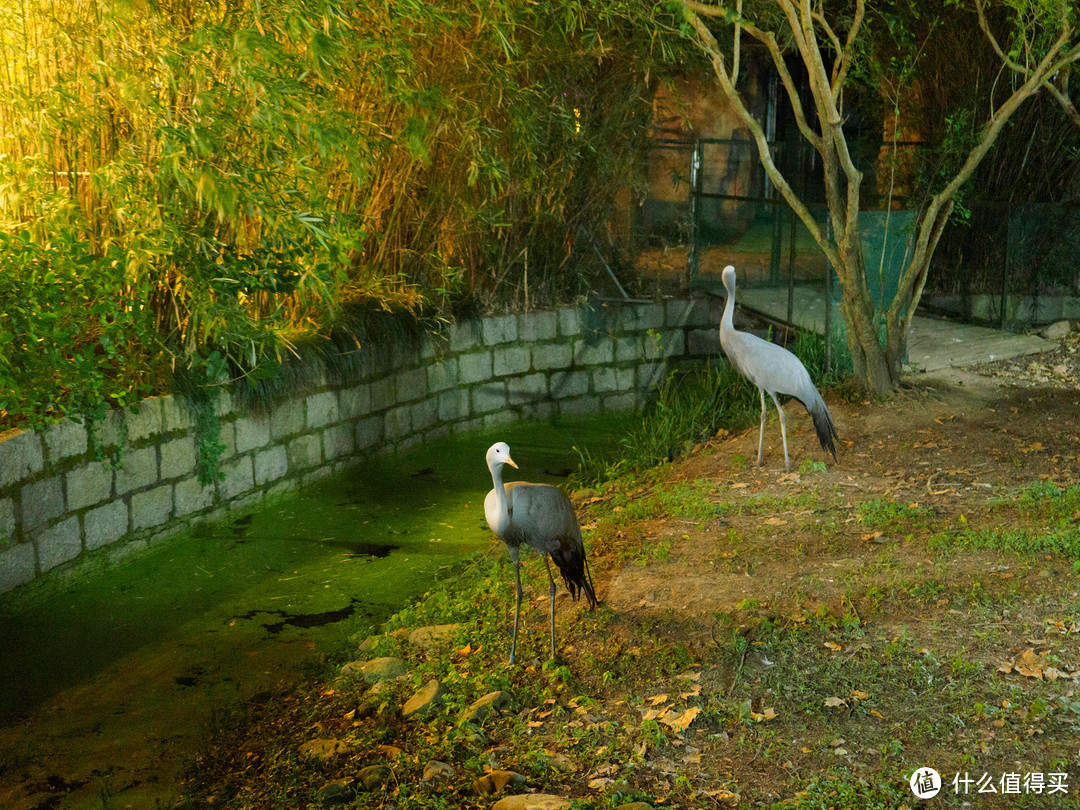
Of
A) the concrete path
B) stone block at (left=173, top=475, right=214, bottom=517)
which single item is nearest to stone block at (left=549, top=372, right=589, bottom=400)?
the concrete path

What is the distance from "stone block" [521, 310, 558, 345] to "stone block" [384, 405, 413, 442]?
1.35 m

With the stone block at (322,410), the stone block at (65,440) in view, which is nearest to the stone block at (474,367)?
the stone block at (322,410)

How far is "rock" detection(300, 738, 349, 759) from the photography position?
3.76m

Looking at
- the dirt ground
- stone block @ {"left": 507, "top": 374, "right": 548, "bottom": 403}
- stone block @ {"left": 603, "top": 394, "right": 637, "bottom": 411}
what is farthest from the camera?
stone block @ {"left": 603, "top": 394, "right": 637, "bottom": 411}

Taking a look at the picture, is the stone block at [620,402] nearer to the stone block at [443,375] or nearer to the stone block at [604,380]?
the stone block at [604,380]

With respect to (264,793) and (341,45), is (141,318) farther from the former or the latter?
(264,793)

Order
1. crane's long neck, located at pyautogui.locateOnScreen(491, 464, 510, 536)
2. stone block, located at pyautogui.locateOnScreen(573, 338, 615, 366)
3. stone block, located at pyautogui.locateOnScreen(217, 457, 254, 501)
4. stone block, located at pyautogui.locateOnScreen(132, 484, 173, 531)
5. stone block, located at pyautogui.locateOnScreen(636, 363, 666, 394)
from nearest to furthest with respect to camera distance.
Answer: crane's long neck, located at pyautogui.locateOnScreen(491, 464, 510, 536), stone block, located at pyautogui.locateOnScreen(132, 484, 173, 531), stone block, located at pyautogui.locateOnScreen(217, 457, 254, 501), stone block, located at pyautogui.locateOnScreen(573, 338, 615, 366), stone block, located at pyautogui.locateOnScreen(636, 363, 666, 394)

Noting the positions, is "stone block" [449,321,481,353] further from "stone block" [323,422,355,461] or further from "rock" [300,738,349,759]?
"rock" [300,738,349,759]

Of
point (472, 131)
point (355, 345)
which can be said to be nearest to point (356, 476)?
point (355, 345)

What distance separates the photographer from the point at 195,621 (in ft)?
17.0

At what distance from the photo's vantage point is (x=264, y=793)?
3598mm

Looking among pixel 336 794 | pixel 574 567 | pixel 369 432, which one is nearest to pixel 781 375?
pixel 574 567

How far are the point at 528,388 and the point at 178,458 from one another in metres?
3.42

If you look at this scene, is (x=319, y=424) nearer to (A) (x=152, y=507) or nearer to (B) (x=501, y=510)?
(A) (x=152, y=507)
